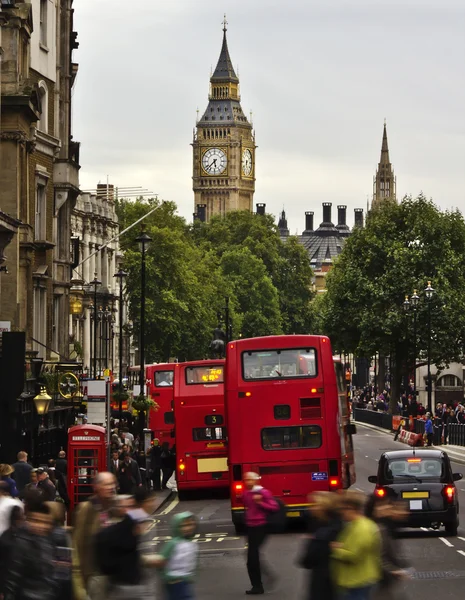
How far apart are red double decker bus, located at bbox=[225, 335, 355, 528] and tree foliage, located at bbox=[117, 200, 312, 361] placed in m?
45.1

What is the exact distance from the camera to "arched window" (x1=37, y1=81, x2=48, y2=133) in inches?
1959

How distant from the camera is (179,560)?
15.1m

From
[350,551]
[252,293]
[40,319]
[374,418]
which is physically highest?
[252,293]

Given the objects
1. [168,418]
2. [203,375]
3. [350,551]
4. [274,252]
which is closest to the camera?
[350,551]

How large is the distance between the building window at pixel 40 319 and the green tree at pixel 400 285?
46.5m

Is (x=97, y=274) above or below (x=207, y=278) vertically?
below

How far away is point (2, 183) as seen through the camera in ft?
136

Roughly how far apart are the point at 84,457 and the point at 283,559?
11.1m

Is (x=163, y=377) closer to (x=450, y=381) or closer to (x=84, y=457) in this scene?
(x=84, y=457)

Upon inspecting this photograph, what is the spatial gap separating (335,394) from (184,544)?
1623 cm

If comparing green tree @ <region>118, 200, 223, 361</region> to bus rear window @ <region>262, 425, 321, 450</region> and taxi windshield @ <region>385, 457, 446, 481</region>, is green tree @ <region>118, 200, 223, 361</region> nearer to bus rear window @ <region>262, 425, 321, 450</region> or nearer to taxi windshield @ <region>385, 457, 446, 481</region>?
bus rear window @ <region>262, 425, 321, 450</region>

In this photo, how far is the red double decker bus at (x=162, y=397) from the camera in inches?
2192

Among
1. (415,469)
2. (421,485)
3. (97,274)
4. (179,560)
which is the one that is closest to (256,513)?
(179,560)

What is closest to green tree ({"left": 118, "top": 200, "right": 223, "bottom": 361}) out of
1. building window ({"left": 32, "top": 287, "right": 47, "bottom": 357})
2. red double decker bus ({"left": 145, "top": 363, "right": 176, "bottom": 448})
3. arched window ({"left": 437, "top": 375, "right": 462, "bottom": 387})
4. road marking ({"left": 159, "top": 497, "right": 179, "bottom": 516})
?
arched window ({"left": 437, "top": 375, "right": 462, "bottom": 387})
